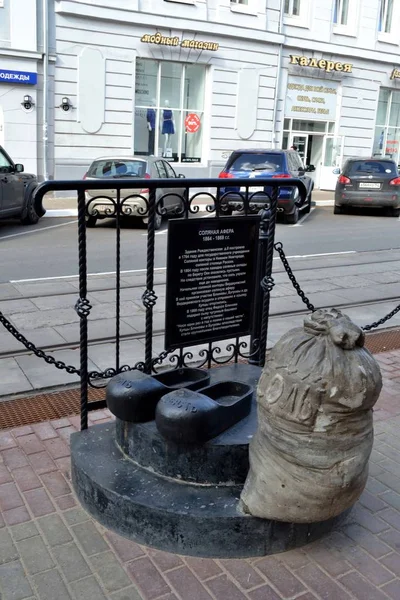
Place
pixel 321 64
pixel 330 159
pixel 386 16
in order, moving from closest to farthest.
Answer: pixel 321 64
pixel 330 159
pixel 386 16

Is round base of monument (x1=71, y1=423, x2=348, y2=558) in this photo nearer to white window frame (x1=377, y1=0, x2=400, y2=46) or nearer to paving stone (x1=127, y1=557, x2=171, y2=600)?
paving stone (x1=127, y1=557, x2=171, y2=600)

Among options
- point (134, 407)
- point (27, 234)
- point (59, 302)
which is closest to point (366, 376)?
point (134, 407)

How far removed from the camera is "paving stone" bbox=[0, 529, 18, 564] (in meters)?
3.01

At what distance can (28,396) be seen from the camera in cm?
498

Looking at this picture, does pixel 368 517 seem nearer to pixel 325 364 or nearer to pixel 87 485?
pixel 325 364

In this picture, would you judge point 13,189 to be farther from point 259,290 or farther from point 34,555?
point 34,555

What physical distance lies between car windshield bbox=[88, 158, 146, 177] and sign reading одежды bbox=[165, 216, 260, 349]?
37.1ft

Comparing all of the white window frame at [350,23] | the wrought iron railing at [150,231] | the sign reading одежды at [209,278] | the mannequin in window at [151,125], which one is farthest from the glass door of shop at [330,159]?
the sign reading одежды at [209,278]

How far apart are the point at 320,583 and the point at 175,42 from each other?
862 inches

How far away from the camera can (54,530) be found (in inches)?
127

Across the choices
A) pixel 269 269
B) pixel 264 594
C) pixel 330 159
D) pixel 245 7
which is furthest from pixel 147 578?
pixel 330 159

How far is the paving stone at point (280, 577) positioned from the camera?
2875mm

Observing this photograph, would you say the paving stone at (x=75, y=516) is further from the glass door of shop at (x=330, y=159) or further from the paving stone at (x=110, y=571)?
the glass door of shop at (x=330, y=159)

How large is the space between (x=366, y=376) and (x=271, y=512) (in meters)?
0.84
